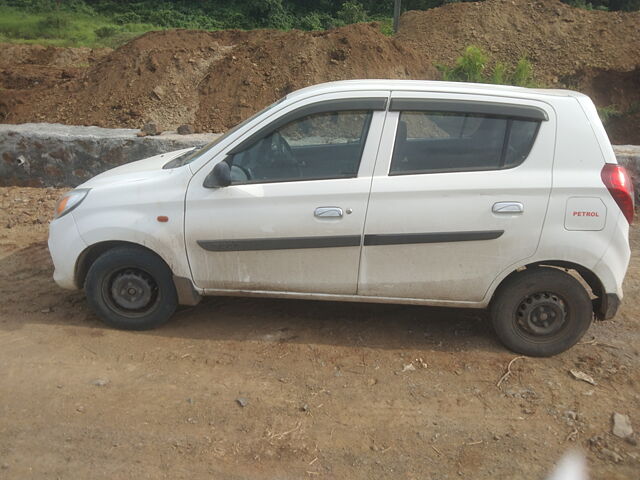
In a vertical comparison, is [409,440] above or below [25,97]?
below

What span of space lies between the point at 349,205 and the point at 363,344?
3.42 feet

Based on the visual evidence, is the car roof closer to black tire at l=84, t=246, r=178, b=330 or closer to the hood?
the hood

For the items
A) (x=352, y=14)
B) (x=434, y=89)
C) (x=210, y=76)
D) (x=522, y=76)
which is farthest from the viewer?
(x=352, y=14)

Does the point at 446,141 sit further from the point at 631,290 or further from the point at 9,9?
the point at 9,9

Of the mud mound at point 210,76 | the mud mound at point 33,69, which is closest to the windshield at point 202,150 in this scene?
the mud mound at point 210,76

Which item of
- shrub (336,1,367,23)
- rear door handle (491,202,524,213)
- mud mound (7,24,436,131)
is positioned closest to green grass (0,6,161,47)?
shrub (336,1,367,23)

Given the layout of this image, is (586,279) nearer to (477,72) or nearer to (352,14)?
(477,72)

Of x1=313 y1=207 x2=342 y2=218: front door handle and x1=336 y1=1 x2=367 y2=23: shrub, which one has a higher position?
x1=336 y1=1 x2=367 y2=23: shrub

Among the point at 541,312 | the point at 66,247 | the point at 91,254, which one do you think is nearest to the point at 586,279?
the point at 541,312

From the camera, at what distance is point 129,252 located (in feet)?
14.4

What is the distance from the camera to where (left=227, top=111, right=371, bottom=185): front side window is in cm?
421

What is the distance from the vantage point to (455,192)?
4.05 m

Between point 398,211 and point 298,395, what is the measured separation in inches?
52.1

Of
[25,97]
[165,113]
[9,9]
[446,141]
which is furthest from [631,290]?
[9,9]
